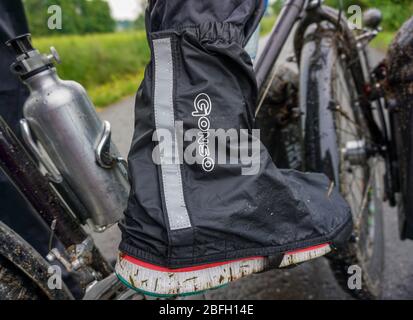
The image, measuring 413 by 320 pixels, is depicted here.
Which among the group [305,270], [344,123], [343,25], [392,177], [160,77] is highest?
[160,77]

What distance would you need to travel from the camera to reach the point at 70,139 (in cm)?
102

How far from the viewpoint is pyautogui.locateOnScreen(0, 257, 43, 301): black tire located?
0.97 metres

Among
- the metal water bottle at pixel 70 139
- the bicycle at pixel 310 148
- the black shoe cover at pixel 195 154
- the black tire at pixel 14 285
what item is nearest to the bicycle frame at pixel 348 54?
the bicycle at pixel 310 148

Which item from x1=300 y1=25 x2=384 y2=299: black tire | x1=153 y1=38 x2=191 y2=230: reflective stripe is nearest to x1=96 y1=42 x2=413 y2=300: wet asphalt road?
x1=300 y1=25 x2=384 y2=299: black tire

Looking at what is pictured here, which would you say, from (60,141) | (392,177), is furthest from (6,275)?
(392,177)

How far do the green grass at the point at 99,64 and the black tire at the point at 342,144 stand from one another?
5.50 meters

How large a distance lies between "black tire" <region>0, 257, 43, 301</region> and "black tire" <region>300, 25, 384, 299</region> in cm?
98

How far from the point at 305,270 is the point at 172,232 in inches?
53.7

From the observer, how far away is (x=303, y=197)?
1.01 metres

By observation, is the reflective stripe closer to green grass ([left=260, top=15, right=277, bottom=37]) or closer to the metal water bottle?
the metal water bottle

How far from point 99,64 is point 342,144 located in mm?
9638

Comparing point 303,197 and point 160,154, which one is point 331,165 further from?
point 160,154

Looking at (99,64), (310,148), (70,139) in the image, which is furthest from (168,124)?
(99,64)

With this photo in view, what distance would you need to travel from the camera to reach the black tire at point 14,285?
Result: 0.97 m
